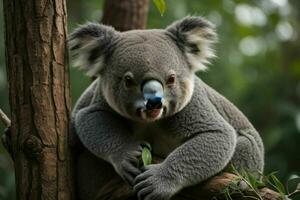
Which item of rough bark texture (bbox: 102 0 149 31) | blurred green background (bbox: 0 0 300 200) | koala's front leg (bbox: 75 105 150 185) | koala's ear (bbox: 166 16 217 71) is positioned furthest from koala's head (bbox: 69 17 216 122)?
blurred green background (bbox: 0 0 300 200)

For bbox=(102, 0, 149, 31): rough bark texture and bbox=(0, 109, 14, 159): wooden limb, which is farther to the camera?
bbox=(102, 0, 149, 31): rough bark texture

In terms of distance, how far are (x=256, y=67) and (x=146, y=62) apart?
23.1ft

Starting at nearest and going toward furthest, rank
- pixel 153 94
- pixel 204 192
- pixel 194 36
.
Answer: pixel 153 94
pixel 204 192
pixel 194 36

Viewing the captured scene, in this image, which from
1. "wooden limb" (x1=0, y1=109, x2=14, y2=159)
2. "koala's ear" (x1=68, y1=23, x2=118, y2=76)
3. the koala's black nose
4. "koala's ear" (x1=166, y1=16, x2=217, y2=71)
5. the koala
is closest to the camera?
the koala's black nose

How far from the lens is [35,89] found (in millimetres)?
4488

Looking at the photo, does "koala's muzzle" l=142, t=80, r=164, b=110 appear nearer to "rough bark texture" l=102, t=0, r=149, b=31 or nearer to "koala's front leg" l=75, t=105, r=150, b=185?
"koala's front leg" l=75, t=105, r=150, b=185

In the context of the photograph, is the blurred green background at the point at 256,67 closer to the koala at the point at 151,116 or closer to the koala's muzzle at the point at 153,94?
the koala at the point at 151,116

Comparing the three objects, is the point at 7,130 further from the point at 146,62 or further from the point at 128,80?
the point at 146,62

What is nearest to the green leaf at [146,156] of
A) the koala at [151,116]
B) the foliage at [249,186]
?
the koala at [151,116]

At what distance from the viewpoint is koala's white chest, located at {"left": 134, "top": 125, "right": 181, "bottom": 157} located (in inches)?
199

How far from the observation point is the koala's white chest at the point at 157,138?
199 inches

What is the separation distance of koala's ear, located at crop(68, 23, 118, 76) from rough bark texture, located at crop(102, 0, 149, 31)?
152cm

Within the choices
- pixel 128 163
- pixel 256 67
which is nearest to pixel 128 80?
pixel 128 163

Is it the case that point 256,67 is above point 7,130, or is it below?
below
